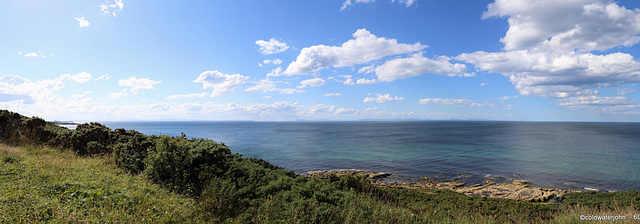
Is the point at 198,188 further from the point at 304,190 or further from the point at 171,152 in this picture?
the point at 304,190

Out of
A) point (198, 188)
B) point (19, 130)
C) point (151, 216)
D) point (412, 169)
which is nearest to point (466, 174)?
point (412, 169)

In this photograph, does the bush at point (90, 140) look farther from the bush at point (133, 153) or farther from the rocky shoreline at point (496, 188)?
the rocky shoreline at point (496, 188)

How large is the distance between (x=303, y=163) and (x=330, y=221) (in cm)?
3413

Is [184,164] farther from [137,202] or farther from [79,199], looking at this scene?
[79,199]

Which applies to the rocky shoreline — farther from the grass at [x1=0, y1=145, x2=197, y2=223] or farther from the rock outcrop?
the grass at [x1=0, y1=145, x2=197, y2=223]

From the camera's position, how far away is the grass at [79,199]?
5.90 meters

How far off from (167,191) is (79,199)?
2.56m

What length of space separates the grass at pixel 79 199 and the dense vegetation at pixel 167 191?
0.02 m

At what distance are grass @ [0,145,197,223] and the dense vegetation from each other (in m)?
0.02

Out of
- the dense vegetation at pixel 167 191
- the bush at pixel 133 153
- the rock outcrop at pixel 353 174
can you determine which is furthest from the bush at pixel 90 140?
the rock outcrop at pixel 353 174

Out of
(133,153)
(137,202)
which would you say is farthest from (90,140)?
(137,202)

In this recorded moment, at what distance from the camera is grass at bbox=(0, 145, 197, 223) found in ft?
19.4

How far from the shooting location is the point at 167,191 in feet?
30.2

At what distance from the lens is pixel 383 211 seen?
333 inches
